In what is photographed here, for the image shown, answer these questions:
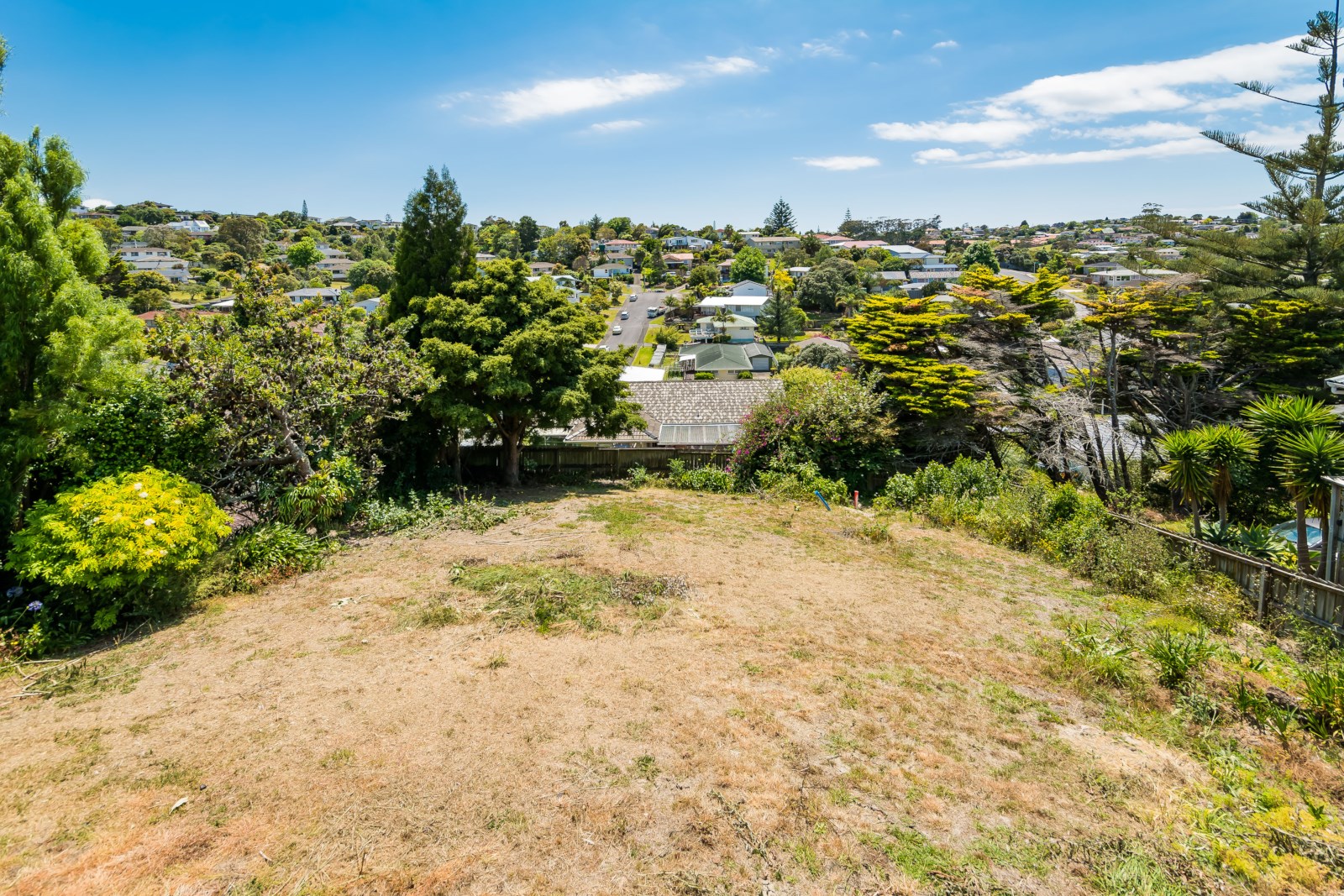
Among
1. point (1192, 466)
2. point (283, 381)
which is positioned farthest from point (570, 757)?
point (1192, 466)

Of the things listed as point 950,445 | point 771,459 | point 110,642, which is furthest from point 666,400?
point 110,642

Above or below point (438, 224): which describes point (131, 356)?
below

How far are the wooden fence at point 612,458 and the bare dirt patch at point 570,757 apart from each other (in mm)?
7446

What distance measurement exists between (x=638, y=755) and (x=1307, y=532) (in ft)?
37.9

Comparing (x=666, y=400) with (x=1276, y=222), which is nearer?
(x=1276, y=222)

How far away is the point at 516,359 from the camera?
11812 millimetres

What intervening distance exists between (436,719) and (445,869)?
58.4 inches

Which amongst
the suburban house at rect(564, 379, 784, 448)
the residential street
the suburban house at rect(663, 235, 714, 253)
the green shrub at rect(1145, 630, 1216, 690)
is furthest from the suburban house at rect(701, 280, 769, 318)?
the green shrub at rect(1145, 630, 1216, 690)

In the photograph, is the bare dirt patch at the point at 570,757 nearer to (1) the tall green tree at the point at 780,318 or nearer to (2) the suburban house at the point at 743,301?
(1) the tall green tree at the point at 780,318

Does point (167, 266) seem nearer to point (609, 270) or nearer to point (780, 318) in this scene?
point (609, 270)

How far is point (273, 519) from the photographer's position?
8773mm

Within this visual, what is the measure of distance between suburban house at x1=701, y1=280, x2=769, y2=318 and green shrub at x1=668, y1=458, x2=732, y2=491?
39657 millimetres

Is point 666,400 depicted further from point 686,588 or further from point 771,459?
point 686,588

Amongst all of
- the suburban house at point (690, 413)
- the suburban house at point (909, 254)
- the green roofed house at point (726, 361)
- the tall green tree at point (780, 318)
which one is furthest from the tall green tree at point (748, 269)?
the suburban house at point (690, 413)
